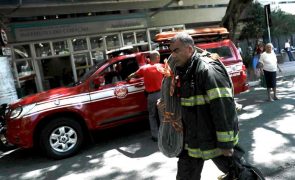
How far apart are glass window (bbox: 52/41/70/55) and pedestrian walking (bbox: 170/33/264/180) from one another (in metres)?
12.2

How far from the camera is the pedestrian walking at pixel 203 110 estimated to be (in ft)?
10.0

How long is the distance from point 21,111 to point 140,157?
2.34m

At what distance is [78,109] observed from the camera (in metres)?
7.07

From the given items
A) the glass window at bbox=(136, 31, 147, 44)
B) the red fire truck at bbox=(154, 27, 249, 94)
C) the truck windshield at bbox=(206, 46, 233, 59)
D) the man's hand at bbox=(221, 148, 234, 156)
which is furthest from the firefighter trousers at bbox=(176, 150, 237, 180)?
the glass window at bbox=(136, 31, 147, 44)

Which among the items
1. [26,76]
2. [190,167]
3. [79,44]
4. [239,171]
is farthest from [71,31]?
[239,171]

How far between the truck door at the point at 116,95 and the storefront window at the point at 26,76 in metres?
7.33

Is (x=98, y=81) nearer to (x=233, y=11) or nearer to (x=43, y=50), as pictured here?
(x=43, y=50)

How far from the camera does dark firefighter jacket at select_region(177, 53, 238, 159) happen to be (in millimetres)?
3051

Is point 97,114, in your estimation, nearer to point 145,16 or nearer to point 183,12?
point 145,16

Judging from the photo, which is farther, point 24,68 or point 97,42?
point 97,42

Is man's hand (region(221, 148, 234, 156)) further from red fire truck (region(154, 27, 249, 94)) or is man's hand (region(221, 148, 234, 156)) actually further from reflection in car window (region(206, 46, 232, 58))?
reflection in car window (region(206, 46, 232, 58))

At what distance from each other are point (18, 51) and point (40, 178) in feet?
29.8

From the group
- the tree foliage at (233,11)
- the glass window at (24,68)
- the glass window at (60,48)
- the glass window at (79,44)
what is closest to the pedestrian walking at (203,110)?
the tree foliage at (233,11)

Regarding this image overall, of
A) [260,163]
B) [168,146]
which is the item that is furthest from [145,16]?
[168,146]
